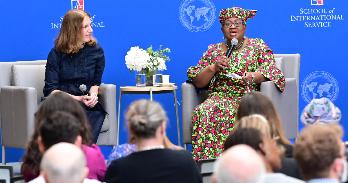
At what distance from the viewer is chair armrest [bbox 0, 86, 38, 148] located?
617 centimetres

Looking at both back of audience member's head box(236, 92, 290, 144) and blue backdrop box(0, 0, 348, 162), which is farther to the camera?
blue backdrop box(0, 0, 348, 162)

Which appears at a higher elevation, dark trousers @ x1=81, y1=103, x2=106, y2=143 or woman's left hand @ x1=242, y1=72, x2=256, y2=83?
woman's left hand @ x1=242, y1=72, x2=256, y2=83

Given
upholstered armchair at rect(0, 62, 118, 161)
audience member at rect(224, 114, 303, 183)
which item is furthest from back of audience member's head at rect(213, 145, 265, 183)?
upholstered armchair at rect(0, 62, 118, 161)

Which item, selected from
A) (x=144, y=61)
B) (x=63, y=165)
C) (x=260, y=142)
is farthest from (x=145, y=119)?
(x=144, y=61)

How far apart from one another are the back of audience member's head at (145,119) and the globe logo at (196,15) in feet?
13.9

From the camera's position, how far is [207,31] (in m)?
7.43

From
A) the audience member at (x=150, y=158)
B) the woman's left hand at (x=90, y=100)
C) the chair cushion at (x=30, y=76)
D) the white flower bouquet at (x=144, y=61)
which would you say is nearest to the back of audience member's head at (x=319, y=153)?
the audience member at (x=150, y=158)

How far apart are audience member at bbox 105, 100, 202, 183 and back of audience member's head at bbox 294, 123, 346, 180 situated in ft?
2.02

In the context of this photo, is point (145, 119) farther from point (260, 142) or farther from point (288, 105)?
point (288, 105)

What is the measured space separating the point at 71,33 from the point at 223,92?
4.26ft

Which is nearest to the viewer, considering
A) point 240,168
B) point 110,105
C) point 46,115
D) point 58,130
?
point 240,168

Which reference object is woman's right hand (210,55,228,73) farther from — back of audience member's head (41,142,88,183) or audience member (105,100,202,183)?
back of audience member's head (41,142,88,183)

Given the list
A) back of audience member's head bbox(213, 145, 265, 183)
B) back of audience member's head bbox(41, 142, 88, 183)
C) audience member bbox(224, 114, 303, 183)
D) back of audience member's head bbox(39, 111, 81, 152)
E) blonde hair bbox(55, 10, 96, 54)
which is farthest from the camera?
blonde hair bbox(55, 10, 96, 54)

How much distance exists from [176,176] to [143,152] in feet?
0.54
